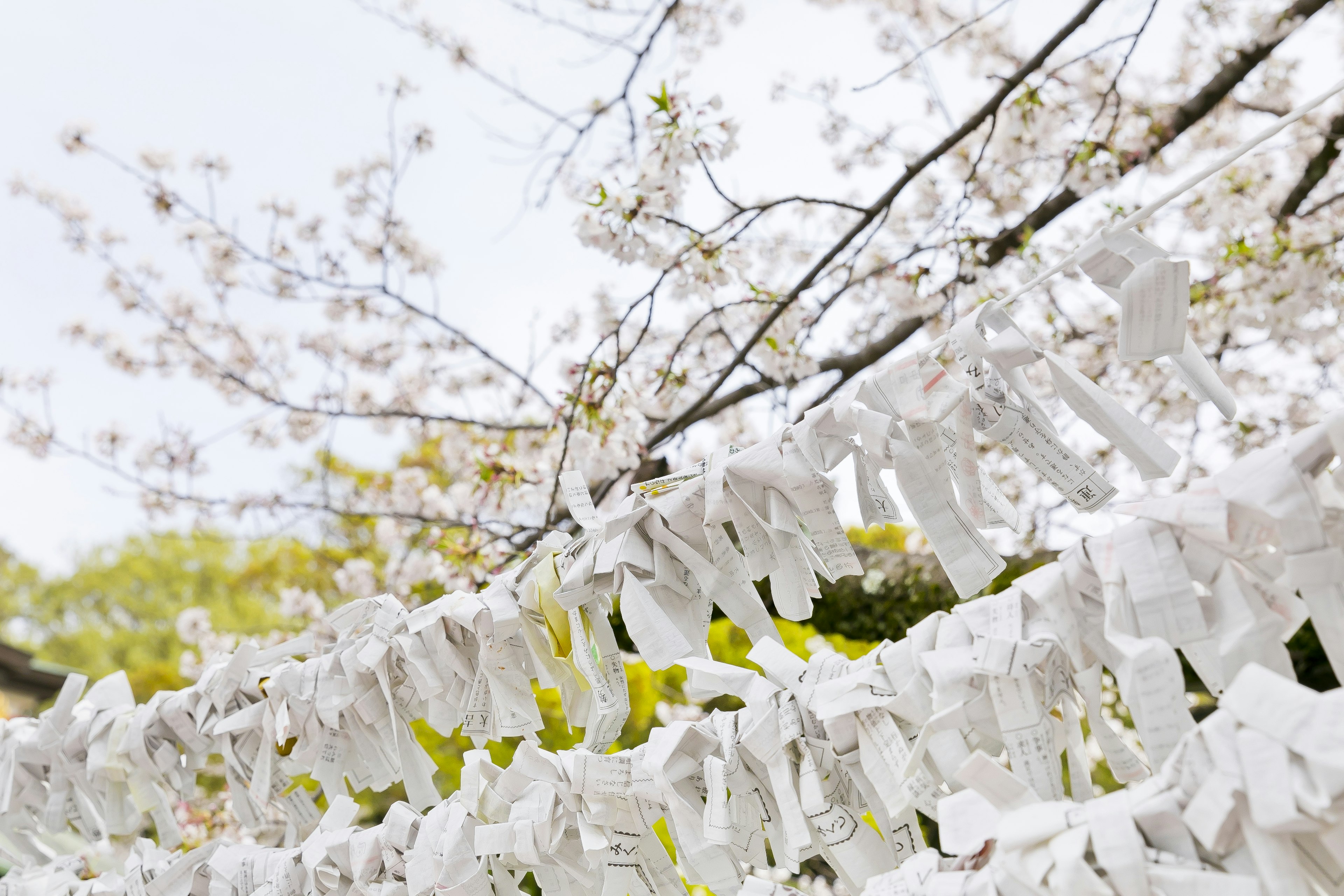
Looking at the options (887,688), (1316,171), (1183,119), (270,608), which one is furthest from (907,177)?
(270,608)

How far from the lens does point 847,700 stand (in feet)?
1.32

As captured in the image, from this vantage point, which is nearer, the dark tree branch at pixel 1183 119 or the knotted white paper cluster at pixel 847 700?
the knotted white paper cluster at pixel 847 700

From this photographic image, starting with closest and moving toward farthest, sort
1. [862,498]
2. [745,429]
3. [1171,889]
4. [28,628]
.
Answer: [1171,889]
[862,498]
[745,429]
[28,628]

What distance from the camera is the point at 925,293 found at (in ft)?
5.81

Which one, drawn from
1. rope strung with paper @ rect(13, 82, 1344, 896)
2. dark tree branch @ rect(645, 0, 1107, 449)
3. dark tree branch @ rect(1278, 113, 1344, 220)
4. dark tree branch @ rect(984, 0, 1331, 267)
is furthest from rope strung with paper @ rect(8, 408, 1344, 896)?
dark tree branch @ rect(1278, 113, 1344, 220)

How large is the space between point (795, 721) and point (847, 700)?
1.6 inches

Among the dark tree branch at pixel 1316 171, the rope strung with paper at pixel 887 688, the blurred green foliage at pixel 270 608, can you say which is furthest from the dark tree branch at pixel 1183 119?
the rope strung with paper at pixel 887 688

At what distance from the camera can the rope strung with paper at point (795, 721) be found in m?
0.30

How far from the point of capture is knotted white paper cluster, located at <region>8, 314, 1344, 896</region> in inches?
11.7

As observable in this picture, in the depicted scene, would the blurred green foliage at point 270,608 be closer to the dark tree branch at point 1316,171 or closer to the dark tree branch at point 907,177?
the dark tree branch at point 907,177

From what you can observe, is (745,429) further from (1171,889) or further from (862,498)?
(1171,889)

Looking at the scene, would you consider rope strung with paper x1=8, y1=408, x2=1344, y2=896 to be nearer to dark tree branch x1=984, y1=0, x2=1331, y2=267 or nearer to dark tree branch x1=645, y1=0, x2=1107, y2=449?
dark tree branch x1=645, y1=0, x2=1107, y2=449

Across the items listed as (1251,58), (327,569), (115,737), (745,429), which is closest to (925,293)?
(1251,58)

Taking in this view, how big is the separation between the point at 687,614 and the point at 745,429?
2.15 metres
